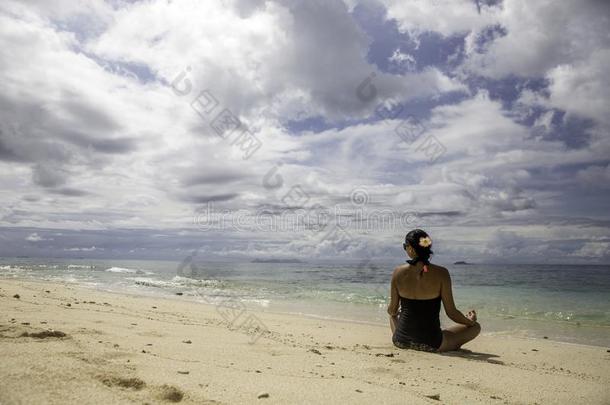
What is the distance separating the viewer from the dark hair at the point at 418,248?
233 inches

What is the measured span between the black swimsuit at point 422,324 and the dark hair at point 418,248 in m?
0.62

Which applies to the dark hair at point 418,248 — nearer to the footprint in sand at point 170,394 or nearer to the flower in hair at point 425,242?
the flower in hair at point 425,242

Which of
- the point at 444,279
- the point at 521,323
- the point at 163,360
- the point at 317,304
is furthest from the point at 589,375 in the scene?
the point at 317,304

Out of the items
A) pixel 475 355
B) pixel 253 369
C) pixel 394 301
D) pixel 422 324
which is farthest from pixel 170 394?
pixel 475 355

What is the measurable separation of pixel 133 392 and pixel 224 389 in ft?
2.53

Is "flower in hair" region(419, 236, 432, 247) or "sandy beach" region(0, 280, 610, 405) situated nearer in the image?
"sandy beach" region(0, 280, 610, 405)

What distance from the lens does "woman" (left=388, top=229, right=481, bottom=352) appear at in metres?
5.91

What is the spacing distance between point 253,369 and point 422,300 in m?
2.84

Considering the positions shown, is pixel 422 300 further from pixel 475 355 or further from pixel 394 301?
pixel 475 355

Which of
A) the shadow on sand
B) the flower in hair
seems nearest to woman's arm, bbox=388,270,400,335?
the flower in hair

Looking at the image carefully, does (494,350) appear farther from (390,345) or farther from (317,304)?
(317,304)

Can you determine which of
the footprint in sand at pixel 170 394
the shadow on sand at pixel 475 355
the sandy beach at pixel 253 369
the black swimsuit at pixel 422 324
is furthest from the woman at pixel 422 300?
the footprint in sand at pixel 170 394

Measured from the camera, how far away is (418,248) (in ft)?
19.5

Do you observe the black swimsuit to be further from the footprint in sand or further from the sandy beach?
the footprint in sand
